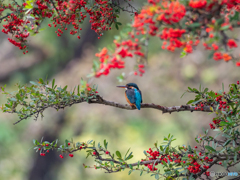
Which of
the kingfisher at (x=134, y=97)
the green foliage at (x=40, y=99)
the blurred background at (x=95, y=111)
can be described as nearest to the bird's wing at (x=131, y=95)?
the kingfisher at (x=134, y=97)

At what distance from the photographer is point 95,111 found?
14.8 ft

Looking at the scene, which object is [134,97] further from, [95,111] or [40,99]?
[95,111]

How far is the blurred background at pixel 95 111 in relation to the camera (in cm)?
423

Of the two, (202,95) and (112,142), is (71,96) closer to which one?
(202,95)

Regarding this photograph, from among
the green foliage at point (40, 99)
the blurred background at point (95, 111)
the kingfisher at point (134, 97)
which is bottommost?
the green foliage at point (40, 99)

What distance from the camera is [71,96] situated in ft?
5.23

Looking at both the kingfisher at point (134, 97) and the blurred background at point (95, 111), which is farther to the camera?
the blurred background at point (95, 111)

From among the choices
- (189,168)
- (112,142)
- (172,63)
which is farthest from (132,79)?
(189,168)

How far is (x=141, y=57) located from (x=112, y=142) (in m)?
3.66

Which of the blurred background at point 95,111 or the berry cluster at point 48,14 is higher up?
the blurred background at point 95,111

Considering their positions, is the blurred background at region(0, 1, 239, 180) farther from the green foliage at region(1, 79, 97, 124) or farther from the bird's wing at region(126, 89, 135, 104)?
the green foliage at region(1, 79, 97, 124)

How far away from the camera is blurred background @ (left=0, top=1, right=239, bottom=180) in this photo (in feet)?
13.9

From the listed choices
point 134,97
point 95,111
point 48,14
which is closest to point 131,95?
point 134,97

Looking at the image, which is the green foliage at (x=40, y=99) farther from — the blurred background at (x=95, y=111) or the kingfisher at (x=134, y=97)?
the blurred background at (x=95, y=111)
